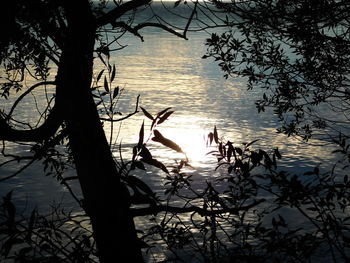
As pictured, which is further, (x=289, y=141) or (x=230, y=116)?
(x=230, y=116)

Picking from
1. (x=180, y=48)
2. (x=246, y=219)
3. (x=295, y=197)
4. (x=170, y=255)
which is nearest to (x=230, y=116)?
(x=246, y=219)

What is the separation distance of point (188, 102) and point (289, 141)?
619 centimetres

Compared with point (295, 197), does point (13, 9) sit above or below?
above

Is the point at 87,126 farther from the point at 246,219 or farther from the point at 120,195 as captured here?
the point at 246,219

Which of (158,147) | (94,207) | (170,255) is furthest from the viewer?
(158,147)

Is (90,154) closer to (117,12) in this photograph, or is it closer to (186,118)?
(117,12)

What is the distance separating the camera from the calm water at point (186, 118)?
11.4m

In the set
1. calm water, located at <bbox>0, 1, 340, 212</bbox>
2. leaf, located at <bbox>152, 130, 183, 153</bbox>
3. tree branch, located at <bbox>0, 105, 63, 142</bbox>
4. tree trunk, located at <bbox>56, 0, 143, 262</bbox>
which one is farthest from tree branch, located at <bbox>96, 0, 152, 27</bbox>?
leaf, located at <bbox>152, 130, 183, 153</bbox>

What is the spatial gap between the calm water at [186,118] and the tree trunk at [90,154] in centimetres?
22

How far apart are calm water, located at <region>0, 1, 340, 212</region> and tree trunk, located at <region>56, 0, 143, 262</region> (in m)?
0.22

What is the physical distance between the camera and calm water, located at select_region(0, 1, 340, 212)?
11.4m

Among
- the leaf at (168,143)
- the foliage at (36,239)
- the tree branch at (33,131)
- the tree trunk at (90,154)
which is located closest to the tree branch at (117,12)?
the tree trunk at (90,154)

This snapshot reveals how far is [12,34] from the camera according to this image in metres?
4.11

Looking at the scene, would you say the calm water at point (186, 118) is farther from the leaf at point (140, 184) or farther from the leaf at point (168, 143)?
the leaf at point (168, 143)
